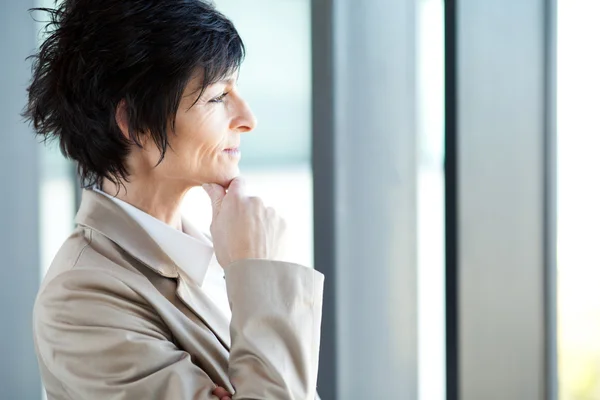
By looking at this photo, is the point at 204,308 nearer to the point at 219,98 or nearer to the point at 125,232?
the point at 125,232

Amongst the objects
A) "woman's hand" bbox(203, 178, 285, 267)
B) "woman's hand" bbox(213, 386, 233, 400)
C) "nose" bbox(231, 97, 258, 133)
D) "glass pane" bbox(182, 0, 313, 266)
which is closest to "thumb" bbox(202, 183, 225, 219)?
"woman's hand" bbox(203, 178, 285, 267)

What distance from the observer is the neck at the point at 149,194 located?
1361 mm

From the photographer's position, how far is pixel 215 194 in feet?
4.42

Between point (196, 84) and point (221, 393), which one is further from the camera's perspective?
point (196, 84)

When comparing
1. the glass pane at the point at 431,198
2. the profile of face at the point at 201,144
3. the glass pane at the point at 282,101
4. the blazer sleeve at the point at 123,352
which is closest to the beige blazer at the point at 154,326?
the blazer sleeve at the point at 123,352

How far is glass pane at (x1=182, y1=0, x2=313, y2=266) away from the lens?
235 centimetres

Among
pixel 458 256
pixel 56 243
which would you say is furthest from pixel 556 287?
pixel 56 243

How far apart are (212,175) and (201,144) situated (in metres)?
0.07

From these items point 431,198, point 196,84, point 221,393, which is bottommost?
point 221,393

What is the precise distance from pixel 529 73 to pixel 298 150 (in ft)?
3.01
